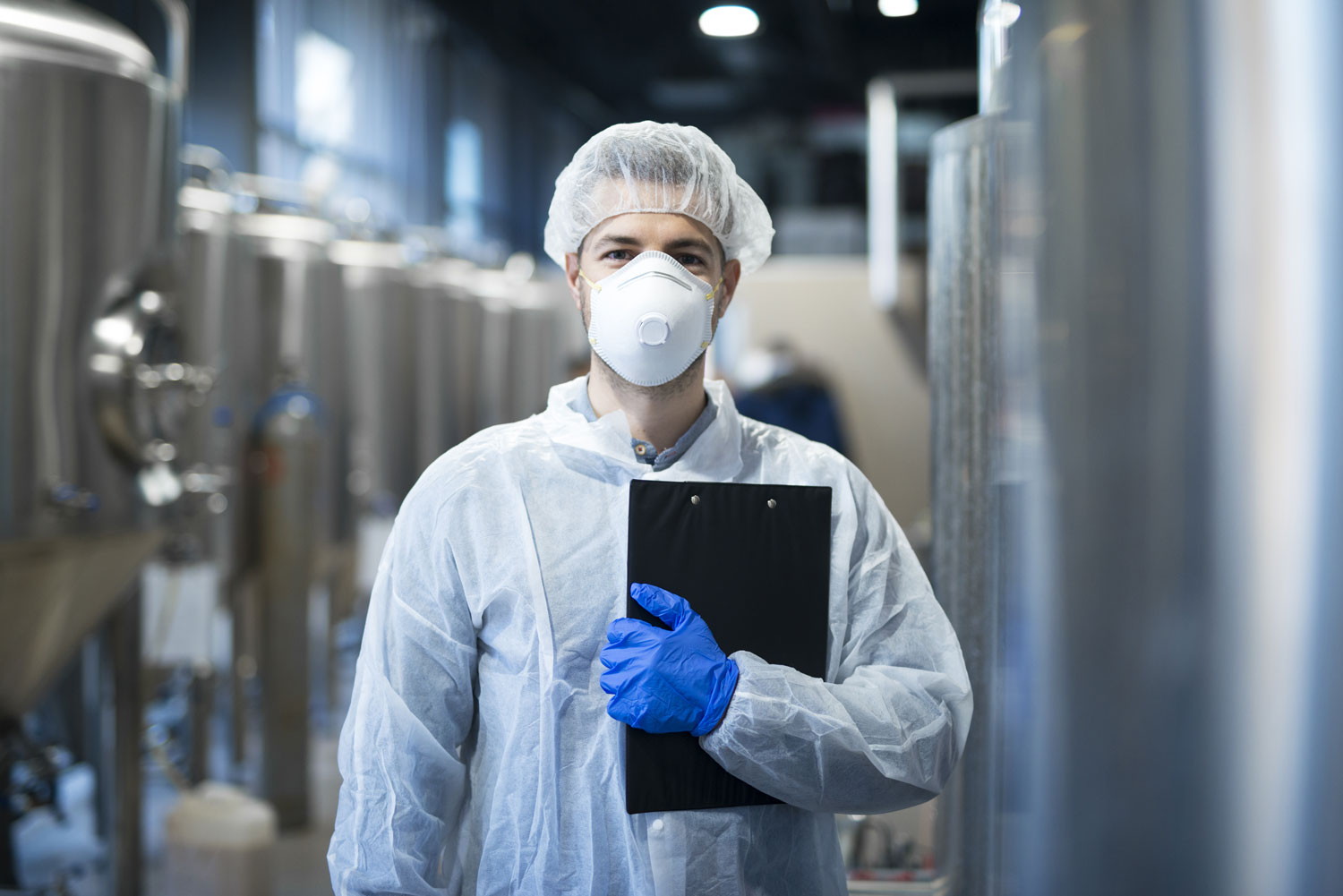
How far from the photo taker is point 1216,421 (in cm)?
70

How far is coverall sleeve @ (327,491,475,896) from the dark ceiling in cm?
110

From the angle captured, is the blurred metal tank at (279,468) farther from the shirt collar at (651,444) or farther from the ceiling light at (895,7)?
the shirt collar at (651,444)

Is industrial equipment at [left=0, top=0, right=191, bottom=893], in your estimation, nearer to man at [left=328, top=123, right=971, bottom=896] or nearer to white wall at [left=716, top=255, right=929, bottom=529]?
man at [left=328, top=123, right=971, bottom=896]

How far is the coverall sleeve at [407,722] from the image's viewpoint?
1057 millimetres

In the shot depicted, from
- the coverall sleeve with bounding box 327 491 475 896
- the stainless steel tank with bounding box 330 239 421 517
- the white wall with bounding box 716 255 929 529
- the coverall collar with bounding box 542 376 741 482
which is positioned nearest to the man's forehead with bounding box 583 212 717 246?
the coverall collar with bounding box 542 376 741 482

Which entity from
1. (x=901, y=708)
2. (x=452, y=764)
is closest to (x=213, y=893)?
(x=452, y=764)

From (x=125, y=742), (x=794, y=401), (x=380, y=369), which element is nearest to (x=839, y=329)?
(x=794, y=401)

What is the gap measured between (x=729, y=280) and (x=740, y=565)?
1.05 ft

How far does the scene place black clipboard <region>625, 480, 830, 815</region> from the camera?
111 cm

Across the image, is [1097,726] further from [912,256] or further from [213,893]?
[912,256]

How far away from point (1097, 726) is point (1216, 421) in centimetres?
21

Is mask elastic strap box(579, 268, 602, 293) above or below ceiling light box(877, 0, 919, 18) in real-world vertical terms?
below

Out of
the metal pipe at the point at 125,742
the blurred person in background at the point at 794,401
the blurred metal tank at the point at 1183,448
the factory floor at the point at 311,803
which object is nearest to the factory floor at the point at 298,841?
the factory floor at the point at 311,803

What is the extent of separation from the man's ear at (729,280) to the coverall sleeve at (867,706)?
24 centimetres
